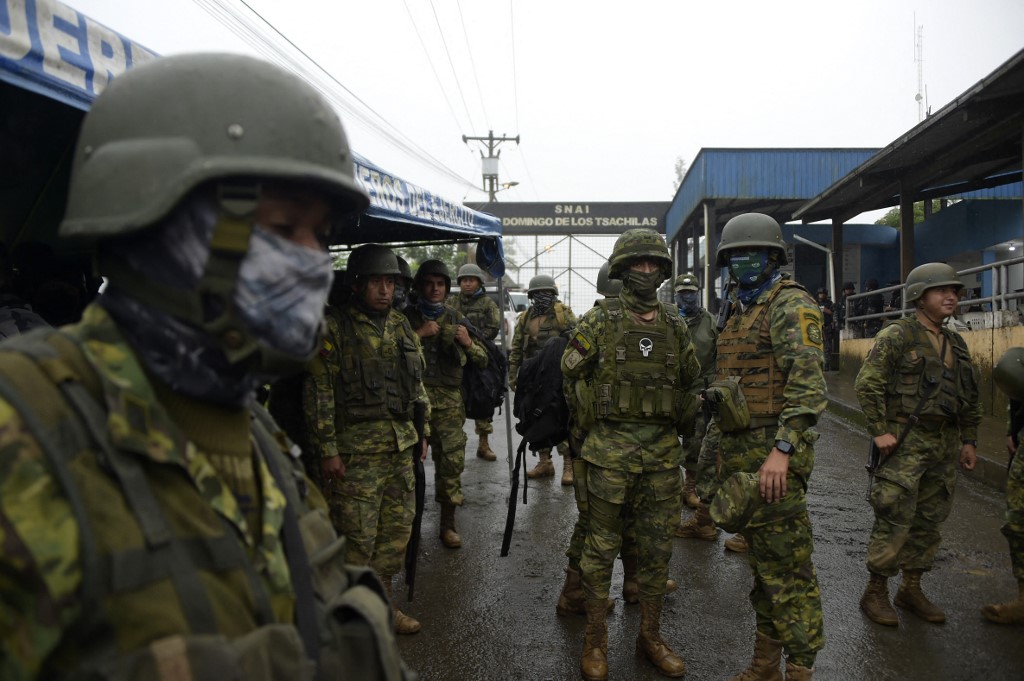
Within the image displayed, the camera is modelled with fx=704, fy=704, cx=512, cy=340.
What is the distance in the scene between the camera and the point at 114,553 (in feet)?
3.18

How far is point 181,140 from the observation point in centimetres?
118

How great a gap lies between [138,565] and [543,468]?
22.5 feet

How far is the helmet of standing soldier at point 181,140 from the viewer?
1.15m

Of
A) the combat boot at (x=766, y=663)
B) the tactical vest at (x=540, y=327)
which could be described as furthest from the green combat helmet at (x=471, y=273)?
the combat boot at (x=766, y=663)

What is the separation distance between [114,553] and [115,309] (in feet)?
1.39

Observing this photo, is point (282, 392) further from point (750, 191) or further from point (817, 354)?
point (750, 191)

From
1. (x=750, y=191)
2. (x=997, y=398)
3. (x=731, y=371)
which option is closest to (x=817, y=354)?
(x=731, y=371)

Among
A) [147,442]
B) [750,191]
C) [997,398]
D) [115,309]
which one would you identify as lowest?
[997,398]

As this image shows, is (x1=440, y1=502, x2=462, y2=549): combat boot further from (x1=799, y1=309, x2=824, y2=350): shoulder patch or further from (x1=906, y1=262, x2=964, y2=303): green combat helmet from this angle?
(x1=906, y1=262, x2=964, y2=303): green combat helmet

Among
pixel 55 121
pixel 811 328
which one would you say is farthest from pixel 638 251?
pixel 55 121

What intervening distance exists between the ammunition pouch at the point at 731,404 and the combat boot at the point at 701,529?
7.70ft

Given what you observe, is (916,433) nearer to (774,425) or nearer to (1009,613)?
(1009,613)

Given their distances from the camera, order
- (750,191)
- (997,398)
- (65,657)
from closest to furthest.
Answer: (65,657) → (997,398) → (750,191)

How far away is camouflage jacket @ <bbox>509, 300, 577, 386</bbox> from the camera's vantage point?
779cm
